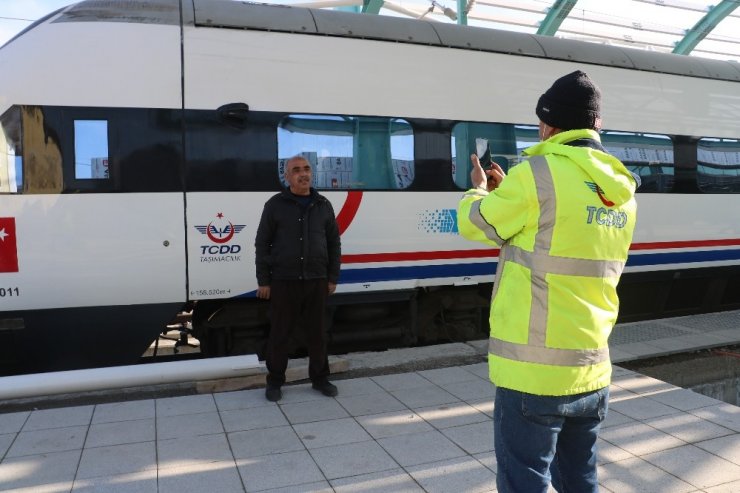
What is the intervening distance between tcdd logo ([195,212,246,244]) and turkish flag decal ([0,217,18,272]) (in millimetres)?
1285

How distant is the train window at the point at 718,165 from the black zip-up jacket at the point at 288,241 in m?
4.85

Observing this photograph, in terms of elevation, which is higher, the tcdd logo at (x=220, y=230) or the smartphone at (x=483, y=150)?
the smartphone at (x=483, y=150)

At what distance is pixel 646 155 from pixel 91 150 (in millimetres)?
5395

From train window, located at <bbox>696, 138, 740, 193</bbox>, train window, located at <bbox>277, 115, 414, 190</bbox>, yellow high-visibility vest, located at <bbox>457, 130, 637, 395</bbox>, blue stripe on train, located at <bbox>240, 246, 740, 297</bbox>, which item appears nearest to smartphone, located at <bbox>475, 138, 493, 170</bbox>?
train window, located at <bbox>277, 115, 414, 190</bbox>

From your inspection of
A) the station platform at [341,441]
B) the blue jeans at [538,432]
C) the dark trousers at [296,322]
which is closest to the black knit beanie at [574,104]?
the blue jeans at [538,432]

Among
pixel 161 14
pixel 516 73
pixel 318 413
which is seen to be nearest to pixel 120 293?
pixel 318 413

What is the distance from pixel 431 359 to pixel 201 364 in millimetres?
1931

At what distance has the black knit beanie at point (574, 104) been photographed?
1979 millimetres

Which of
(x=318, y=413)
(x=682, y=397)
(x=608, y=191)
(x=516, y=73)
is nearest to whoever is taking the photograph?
(x=608, y=191)

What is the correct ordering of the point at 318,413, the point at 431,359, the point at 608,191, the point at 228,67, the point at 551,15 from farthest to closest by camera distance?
the point at 551,15 < the point at 431,359 < the point at 228,67 < the point at 318,413 < the point at 608,191

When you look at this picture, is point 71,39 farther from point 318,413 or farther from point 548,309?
point 548,309

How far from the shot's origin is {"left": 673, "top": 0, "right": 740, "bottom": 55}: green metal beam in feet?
55.1

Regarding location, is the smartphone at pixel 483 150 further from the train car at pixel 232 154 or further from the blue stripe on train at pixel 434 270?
the blue stripe on train at pixel 434 270

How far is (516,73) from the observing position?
18.6ft
